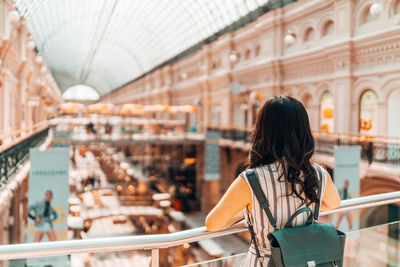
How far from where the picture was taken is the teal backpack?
195 centimetres

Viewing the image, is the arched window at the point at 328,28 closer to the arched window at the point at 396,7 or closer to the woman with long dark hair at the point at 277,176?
the arched window at the point at 396,7

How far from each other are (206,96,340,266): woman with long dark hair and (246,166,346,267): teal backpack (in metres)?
0.03

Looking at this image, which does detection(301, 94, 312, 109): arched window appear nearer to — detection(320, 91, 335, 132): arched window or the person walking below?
detection(320, 91, 335, 132): arched window

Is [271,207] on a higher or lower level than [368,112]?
lower

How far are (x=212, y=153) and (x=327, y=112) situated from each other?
791 cm

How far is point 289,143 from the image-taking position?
204 centimetres

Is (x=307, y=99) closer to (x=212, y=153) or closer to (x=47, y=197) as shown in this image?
(x=212, y=153)

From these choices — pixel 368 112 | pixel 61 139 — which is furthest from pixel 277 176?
pixel 61 139

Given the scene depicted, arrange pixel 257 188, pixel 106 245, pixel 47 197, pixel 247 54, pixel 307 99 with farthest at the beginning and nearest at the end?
1. pixel 247 54
2. pixel 307 99
3. pixel 47 197
4. pixel 106 245
5. pixel 257 188

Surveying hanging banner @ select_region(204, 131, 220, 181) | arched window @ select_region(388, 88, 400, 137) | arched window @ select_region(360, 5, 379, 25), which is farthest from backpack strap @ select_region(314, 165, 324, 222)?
hanging banner @ select_region(204, 131, 220, 181)

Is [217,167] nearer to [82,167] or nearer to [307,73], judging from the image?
[307,73]

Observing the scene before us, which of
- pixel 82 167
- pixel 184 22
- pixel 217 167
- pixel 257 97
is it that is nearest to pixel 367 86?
pixel 257 97

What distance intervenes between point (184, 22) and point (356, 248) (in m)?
39.9

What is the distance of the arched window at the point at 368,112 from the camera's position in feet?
53.9
